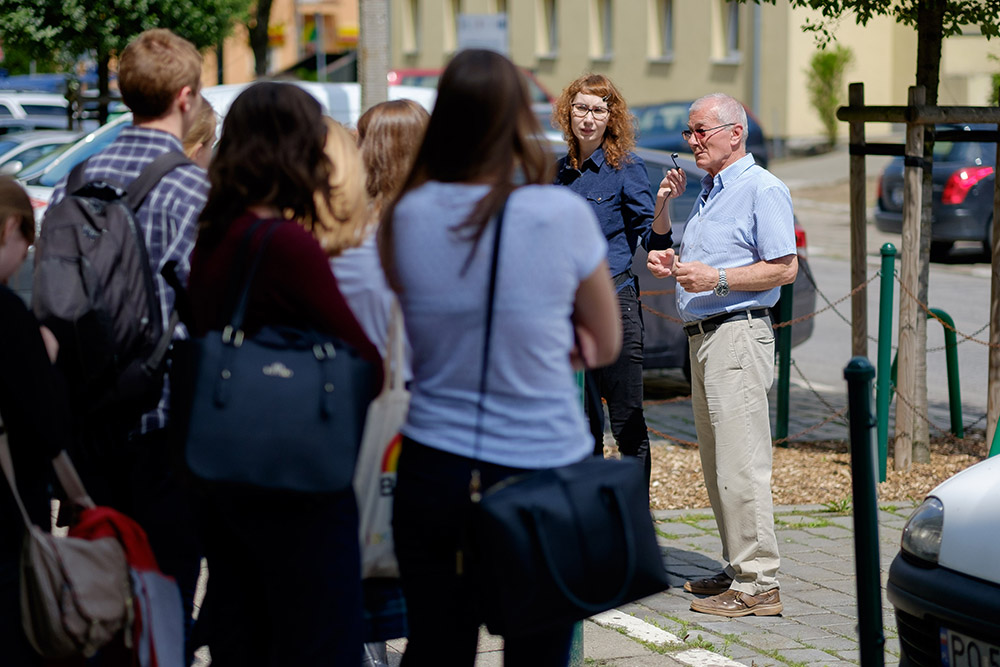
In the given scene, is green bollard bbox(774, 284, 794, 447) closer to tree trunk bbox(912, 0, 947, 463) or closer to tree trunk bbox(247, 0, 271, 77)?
tree trunk bbox(912, 0, 947, 463)

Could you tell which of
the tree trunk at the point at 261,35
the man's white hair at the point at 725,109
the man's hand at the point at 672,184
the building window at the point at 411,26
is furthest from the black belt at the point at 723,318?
the building window at the point at 411,26

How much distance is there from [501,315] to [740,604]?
Result: 2658 mm

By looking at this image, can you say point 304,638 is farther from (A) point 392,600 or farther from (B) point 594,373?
(B) point 594,373

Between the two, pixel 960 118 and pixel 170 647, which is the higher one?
pixel 960 118

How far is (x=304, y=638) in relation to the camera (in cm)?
309

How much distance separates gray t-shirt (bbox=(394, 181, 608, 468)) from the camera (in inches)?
113

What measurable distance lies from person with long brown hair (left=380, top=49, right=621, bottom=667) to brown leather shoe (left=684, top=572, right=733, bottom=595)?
7.98 feet

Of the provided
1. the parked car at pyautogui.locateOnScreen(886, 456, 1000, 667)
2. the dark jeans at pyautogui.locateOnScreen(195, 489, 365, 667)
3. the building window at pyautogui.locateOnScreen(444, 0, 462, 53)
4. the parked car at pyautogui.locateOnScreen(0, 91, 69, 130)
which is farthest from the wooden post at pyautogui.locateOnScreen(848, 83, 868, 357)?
the building window at pyautogui.locateOnScreen(444, 0, 462, 53)

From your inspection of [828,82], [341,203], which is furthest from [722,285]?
[828,82]

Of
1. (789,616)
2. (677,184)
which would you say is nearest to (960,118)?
(677,184)

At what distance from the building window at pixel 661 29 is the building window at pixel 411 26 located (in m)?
11.6

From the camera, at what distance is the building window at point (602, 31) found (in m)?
36.6

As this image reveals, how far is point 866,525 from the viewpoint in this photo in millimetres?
3688

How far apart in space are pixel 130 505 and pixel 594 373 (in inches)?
109
